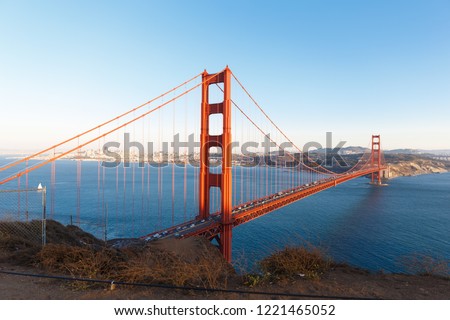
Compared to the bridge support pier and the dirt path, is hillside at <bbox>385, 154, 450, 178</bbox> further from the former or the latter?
the dirt path

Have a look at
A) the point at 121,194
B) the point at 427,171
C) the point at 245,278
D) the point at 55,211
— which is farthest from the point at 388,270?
the point at 427,171

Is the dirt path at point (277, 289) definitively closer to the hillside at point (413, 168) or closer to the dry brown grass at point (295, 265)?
the dry brown grass at point (295, 265)

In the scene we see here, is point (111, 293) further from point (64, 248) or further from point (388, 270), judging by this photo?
point (388, 270)

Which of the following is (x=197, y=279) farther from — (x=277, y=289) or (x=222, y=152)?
(x=222, y=152)

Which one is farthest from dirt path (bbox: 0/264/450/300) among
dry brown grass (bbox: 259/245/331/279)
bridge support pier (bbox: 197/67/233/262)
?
bridge support pier (bbox: 197/67/233/262)

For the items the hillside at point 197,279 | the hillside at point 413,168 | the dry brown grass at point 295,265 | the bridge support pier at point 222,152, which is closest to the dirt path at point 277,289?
the hillside at point 197,279

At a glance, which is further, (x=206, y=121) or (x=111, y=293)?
(x=206, y=121)
